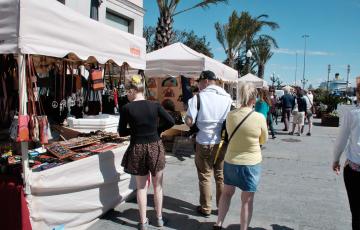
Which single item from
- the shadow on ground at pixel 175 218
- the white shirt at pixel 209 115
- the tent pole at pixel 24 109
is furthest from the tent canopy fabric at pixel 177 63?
the tent pole at pixel 24 109

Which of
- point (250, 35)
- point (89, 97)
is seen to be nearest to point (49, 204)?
point (89, 97)

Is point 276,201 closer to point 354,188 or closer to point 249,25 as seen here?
point 354,188

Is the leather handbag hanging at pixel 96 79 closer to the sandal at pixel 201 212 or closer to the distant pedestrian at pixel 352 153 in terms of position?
the sandal at pixel 201 212

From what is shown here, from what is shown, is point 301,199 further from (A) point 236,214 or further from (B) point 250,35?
(B) point 250,35

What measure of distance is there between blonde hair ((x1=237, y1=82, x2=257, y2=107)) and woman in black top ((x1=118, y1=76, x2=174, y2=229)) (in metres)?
0.84

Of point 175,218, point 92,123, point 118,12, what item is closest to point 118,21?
point 118,12

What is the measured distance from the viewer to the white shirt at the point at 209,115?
13.3 feet

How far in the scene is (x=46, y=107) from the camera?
16.5 ft

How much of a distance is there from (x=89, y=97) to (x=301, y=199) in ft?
12.4

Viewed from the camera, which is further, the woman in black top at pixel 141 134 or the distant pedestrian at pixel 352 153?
the woman in black top at pixel 141 134

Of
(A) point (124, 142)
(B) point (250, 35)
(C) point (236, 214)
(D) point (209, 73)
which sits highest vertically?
(B) point (250, 35)

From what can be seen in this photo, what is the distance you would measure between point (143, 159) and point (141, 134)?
0.27 meters

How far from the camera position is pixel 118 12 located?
42.6ft

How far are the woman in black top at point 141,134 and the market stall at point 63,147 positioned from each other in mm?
527
